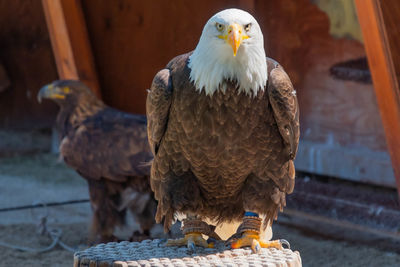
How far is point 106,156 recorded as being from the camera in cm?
470

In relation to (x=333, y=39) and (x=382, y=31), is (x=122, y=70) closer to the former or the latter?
(x=333, y=39)

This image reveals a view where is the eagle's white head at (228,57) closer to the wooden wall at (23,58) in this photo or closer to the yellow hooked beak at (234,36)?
the yellow hooked beak at (234,36)

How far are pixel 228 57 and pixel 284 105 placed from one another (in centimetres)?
33

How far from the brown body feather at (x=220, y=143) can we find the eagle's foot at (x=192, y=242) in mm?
105

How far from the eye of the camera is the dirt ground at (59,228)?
479 centimetres

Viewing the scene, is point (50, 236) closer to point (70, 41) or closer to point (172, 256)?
point (70, 41)

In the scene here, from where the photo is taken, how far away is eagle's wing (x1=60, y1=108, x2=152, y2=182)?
15.3 ft

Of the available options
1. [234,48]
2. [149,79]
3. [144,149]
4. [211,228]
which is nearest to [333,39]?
[149,79]

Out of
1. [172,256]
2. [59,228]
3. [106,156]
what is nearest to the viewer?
[172,256]

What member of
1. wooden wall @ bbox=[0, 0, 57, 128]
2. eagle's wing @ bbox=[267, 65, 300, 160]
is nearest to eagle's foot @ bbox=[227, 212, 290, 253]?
eagle's wing @ bbox=[267, 65, 300, 160]

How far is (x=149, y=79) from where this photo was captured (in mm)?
5746

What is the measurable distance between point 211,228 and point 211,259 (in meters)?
0.56

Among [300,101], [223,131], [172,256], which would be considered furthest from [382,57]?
[300,101]

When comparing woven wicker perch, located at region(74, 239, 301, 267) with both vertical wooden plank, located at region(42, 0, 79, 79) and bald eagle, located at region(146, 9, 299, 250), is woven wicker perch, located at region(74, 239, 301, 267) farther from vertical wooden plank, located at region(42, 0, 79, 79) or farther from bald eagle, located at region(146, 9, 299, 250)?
vertical wooden plank, located at region(42, 0, 79, 79)
